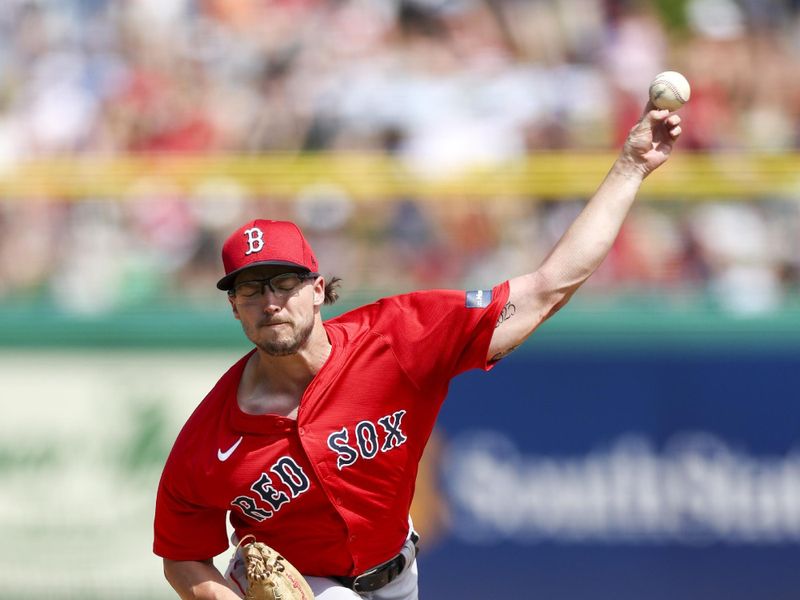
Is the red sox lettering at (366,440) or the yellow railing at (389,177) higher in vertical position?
the yellow railing at (389,177)

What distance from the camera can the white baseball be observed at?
406 centimetres

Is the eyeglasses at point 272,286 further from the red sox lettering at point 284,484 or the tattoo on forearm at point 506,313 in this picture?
the tattoo on forearm at point 506,313

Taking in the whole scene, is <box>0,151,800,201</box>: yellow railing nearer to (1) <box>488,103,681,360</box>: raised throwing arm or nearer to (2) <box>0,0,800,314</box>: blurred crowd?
(2) <box>0,0,800,314</box>: blurred crowd

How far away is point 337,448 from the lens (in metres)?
4.32

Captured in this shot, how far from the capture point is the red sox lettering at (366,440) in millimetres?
4324

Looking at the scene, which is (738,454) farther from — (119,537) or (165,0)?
(165,0)

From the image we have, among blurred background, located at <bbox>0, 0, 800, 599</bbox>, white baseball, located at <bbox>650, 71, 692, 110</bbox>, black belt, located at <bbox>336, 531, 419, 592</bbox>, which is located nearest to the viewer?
white baseball, located at <bbox>650, 71, 692, 110</bbox>

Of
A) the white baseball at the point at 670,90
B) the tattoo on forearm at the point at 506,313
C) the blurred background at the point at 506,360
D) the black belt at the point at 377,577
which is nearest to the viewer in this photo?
the white baseball at the point at 670,90

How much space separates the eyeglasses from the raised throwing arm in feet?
2.34

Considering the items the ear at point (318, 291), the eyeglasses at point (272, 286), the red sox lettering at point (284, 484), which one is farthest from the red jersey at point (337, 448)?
the eyeglasses at point (272, 286)

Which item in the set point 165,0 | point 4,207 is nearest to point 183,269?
point 4,207

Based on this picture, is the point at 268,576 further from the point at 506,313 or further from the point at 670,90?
the point at 670,90

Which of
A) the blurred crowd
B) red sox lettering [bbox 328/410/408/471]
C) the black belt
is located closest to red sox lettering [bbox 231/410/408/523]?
red sox lettering [bbox 328/410/408/471]

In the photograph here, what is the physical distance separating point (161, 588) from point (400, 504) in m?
4.02
